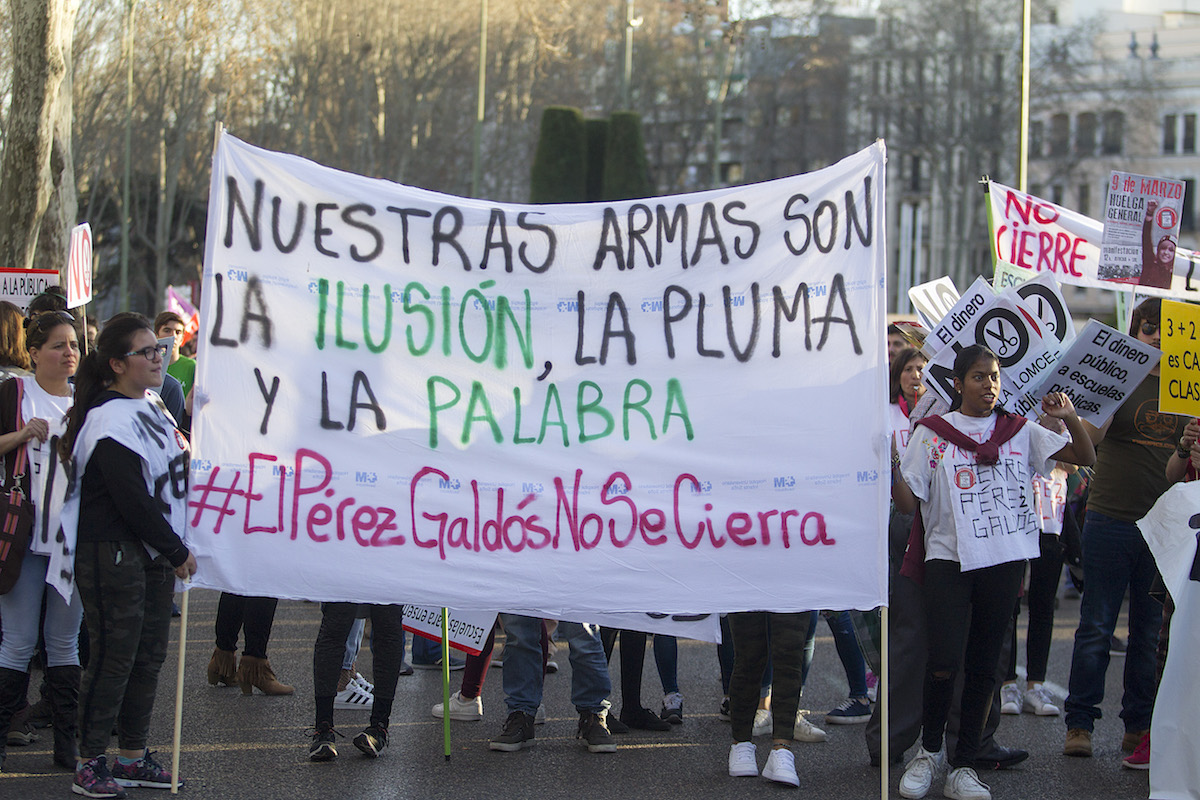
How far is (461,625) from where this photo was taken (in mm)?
6125

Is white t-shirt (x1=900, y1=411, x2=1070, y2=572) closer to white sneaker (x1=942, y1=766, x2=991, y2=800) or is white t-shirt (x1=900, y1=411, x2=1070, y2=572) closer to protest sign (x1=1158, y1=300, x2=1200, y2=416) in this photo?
protest sign (x1=1158, y1=300, x2=1200, y2=416)

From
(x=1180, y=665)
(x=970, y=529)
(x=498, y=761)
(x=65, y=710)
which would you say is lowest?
(x=498, y=761)

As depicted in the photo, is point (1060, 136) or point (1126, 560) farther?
point (1060, 136)

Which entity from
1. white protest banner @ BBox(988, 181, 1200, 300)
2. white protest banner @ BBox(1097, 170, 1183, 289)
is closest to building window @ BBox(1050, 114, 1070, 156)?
white protest banner @ BBox(988, 181, 1200, 300)

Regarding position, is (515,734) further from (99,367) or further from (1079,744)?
(1079,744)

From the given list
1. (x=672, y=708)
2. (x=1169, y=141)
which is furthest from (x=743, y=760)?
(x=1169, y=141)

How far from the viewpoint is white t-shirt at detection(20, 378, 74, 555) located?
4.99m

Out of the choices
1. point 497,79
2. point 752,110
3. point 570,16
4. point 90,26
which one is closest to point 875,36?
point 752,110

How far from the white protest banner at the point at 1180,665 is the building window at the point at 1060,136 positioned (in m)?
49.6

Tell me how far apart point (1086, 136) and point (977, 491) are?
50.5 meters

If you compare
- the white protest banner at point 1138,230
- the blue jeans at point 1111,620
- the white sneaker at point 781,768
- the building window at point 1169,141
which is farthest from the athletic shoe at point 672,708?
the building window at point 1169,141

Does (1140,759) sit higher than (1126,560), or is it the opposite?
(1126,560)

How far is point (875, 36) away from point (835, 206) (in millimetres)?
49021

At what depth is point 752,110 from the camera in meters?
54.0
